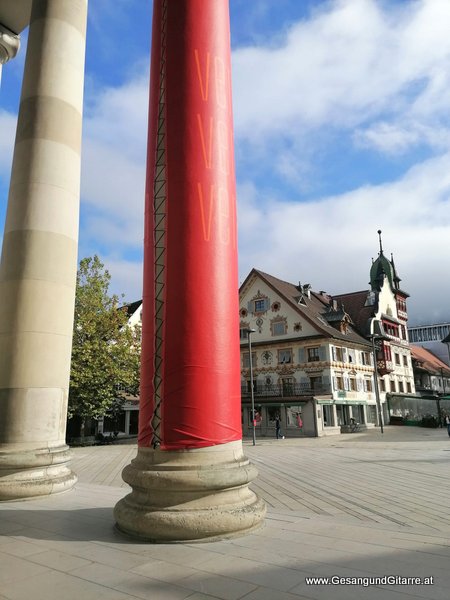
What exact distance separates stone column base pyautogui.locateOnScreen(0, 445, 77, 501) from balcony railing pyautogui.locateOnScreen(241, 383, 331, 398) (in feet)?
102

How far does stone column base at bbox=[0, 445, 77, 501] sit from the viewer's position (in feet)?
24.2

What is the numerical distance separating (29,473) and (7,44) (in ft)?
37.3

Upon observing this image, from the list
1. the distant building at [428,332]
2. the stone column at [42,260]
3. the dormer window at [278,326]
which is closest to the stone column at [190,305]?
the stone column at [42,260]

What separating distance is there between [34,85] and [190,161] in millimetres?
5313

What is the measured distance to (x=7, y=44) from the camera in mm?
12789

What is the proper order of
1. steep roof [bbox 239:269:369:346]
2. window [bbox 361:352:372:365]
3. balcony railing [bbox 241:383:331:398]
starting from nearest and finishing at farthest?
balcony railing [bbox 241:383:331:398]
steep roof [bbox 239:269:369:346]
window [bbox 361:352:372:365]

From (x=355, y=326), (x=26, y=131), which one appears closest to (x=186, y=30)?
(x=26, y=131)

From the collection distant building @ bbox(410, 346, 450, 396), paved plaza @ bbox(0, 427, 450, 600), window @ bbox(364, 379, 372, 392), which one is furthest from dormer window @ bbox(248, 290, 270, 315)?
paved plaza @ bbox(0, 427, 450, 600)

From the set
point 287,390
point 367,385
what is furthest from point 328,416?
point 367,385

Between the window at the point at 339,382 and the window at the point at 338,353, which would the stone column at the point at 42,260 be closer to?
the window at the point at 338,353

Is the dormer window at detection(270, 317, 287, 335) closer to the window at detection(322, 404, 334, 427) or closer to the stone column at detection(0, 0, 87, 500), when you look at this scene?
the window at detection(322, 404, 334, 427)

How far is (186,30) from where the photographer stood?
20.2ft

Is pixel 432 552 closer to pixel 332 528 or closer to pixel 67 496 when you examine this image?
pixel 332 528

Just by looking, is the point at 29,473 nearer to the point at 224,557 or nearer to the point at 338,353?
the point at 224,557
